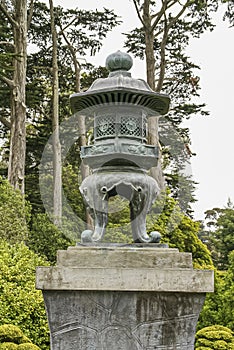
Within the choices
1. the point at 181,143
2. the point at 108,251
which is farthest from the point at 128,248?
the point at 181,143

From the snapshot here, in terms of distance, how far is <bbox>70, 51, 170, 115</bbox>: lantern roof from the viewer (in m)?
4.31

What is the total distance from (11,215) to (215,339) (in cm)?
565

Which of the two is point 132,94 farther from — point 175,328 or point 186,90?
point 186,90

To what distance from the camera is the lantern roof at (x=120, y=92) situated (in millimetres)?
4312

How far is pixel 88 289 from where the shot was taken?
3811mm

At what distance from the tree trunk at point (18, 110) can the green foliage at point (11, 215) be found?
65.8 inches

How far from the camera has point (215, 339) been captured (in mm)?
8609

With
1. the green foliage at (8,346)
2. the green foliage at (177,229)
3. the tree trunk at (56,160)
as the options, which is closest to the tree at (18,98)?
the tree trunk at (56,160)

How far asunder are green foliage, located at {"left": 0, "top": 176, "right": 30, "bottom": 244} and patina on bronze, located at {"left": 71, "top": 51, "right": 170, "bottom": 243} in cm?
804

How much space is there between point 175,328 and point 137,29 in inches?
604

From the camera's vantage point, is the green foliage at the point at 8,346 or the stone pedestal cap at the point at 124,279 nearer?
the stone pedestal cap at the point at 124,279

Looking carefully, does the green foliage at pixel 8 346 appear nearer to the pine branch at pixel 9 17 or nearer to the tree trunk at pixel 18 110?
the tree trunk at pixel 18 110

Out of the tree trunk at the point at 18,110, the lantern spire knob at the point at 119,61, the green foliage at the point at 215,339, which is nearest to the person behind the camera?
the lantern spire knob at the point at 119,61

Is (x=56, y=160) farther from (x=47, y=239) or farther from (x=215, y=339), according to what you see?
(x=215, y=339)
